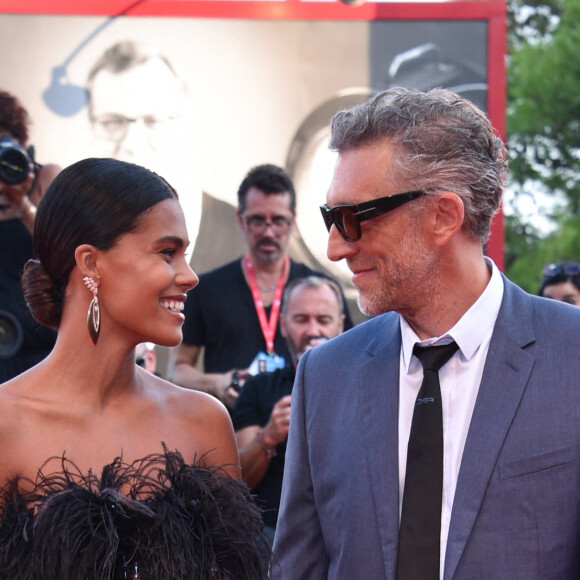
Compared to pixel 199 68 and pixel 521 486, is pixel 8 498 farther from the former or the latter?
pixel 199 68

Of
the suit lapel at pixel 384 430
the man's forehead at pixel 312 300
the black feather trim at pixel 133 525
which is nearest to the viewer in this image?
the black feather trim at pixel 133 525

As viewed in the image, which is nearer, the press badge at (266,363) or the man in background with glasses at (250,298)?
the press badge at (266,363)

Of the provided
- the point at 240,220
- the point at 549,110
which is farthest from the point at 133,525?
the point at 549,110

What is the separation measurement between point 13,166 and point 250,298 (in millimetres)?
1435

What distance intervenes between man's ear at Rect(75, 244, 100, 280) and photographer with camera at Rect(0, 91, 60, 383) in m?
1.82

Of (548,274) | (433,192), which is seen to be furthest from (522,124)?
(433,192)

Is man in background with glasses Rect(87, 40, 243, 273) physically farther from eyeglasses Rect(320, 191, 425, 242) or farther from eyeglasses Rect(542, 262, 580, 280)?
eyeglasses Rect(320, 191, 425, 242)

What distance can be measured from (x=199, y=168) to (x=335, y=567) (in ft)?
12.0

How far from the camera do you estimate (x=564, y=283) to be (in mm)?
6258

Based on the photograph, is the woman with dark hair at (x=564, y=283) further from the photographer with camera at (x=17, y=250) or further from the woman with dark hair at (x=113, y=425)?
the woman with dark hair at (x=113, y=425)

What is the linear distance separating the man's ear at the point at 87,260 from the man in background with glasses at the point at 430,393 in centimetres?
63

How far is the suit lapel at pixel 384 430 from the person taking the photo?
2.68 meters

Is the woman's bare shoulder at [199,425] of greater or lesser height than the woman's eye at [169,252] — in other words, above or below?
below

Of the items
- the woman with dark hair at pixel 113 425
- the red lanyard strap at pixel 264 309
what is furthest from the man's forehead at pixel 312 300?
the woman with dark hair at pixel 113 425
